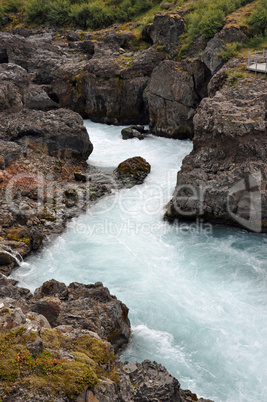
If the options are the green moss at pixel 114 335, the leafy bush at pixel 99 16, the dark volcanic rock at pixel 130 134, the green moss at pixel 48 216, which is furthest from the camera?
the leafy bush at pixel 99 16

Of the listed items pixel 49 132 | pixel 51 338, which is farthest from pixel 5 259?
pixel 49 132

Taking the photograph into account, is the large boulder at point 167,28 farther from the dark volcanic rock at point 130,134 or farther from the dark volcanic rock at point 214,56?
the dark volcanic rock at point 130,134

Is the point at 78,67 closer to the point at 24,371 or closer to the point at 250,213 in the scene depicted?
the point at 250,213

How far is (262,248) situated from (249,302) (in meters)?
3.71

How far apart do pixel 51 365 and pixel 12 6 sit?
54.4 meters

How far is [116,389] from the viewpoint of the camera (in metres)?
7.00

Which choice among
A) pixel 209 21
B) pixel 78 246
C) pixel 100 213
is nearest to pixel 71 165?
pixel 100 213

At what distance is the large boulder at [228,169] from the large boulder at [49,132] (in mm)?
7830

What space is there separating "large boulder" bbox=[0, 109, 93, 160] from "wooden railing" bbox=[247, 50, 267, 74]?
1152cm

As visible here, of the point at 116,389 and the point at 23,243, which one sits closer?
the point at 116,389

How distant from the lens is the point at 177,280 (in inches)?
553

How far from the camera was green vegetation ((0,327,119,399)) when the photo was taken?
20.3ft

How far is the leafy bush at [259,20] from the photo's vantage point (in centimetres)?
2591

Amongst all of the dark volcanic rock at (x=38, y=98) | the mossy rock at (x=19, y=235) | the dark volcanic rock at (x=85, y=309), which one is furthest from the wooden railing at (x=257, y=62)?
the dark volcanic rock at (x=38, y=98)
